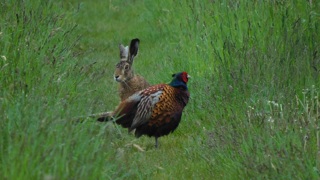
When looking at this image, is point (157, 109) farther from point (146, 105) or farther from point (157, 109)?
point (146, 105)

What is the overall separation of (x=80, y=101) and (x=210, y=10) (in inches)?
170

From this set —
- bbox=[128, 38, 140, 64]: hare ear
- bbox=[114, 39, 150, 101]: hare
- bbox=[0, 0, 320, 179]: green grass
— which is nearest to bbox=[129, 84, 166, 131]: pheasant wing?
bbox=[0, 0, 320, 179]: green grass

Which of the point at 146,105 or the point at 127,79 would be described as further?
the point at 127,79

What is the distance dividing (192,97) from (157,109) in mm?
1124

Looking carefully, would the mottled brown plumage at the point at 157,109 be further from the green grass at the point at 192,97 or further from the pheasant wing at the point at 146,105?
the green grass at the point at 192,97

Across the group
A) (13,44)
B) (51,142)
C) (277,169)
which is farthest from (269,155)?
(13,44)

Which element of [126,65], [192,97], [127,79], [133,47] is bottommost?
[192,97]

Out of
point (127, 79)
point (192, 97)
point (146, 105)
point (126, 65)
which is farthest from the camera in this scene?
point (126, 65)

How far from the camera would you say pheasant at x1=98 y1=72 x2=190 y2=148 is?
341 inches

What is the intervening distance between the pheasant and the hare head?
1140mm

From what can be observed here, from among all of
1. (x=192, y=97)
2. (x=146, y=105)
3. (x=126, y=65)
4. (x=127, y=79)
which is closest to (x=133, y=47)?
(x=126, y=65)

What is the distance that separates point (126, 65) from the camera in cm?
1006

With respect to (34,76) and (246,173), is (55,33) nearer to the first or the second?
(34,76)

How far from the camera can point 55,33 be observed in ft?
31.9
